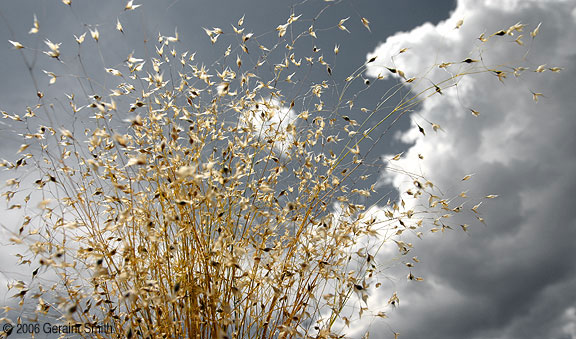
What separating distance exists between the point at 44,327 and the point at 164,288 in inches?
29.4

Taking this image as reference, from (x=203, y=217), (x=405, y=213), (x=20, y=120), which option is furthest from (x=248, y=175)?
(x=20, y=120)

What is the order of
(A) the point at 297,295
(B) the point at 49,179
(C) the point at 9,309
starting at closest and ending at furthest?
(B) the point at 49,179 → (C) the point at 9,309 → (A) the point at 297,295

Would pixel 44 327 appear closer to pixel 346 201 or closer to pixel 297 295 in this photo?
pixel 297 295

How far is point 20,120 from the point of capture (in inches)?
94.7

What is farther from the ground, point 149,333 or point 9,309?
point 9,309

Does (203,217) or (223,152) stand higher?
(223,152)

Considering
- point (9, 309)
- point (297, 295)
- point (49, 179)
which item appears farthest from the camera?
→ point (297, 295)

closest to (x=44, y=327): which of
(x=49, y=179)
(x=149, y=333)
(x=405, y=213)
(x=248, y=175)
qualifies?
(x=149, y=333)

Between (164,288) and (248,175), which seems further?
(248,175)

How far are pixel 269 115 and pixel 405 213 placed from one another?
101 centimetres

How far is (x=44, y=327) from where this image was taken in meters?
2.26

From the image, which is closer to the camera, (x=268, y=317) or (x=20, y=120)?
(x=268, y=317)

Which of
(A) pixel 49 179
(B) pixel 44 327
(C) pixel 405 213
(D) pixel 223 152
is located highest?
(D) pixel 223 152

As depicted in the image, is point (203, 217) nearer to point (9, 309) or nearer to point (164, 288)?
point (164, 288)
